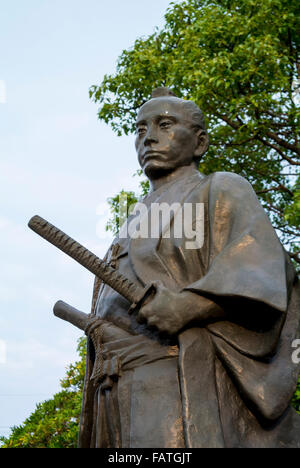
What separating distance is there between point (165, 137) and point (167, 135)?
2 centimetres

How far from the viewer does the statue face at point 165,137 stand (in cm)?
→ 395

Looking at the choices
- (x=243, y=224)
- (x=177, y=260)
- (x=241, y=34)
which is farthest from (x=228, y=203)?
(x=241, y=34)

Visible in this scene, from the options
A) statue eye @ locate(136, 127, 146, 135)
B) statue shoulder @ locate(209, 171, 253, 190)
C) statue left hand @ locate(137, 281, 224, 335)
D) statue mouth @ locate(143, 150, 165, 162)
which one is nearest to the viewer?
statue left hand @ locate(137, 281, 224, 335)

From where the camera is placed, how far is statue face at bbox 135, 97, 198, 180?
13.0ft

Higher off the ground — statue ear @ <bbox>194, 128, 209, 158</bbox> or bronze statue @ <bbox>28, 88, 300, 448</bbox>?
statue ear @ <bbox>194, 128, 209, 158</bbox>

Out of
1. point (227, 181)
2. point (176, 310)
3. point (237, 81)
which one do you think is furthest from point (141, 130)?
point (237, 81)

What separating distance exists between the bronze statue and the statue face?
0.40 meters

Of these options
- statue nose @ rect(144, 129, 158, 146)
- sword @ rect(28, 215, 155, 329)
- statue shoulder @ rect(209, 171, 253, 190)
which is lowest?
sword @ rect(28, 215, 155, 329)

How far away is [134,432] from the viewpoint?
3.00m

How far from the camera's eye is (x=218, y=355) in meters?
3.15

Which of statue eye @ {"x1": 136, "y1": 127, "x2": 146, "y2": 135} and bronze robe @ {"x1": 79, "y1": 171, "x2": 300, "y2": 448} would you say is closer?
bronze robe @ {"x1": 79, "y1": 171, "x2": 300, "y2": 448}

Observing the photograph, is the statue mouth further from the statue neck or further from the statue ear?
the statue ear

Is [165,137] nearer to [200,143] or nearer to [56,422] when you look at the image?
[200,143]

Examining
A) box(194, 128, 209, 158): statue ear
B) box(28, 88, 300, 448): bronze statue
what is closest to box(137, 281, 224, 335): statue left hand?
box(28, 88, 300, 448): bronze statue
